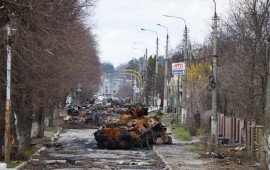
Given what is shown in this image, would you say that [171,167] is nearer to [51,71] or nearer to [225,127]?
[51,71]

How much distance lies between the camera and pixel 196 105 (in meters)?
49.3

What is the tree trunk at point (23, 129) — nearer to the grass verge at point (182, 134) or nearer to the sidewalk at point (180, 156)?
the sidewalk at point (180, 156)

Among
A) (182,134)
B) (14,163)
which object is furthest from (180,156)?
(182,134)

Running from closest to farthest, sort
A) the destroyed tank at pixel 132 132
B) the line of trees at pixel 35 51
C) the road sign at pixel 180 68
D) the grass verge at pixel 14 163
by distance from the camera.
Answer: the line of trees at pixel 35 51 < the grass verge at pixel 14 163 < the destroyed tank at pixel 132 132 < the road sign at pixel 180 68

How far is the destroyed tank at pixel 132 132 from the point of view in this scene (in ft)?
107

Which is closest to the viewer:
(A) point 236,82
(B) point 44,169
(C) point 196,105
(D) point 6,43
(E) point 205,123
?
(D) point 6,43

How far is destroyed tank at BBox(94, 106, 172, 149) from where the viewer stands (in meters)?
32.6

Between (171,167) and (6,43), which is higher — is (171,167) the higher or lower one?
the lower one

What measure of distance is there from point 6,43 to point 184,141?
2173 cm

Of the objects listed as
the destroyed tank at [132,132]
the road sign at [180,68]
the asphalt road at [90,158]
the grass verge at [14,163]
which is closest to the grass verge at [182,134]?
the destroyed tank at [132,132]

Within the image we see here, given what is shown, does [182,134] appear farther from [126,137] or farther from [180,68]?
[126,137]

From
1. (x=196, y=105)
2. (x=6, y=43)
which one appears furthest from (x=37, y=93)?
(x=196, y=105)

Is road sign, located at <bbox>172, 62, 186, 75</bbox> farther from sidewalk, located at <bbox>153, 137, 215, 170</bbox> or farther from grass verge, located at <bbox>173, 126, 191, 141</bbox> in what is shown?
sidewalk, located at <bbox>153, 137, 215, 170</bbox>

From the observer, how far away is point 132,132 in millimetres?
33406
